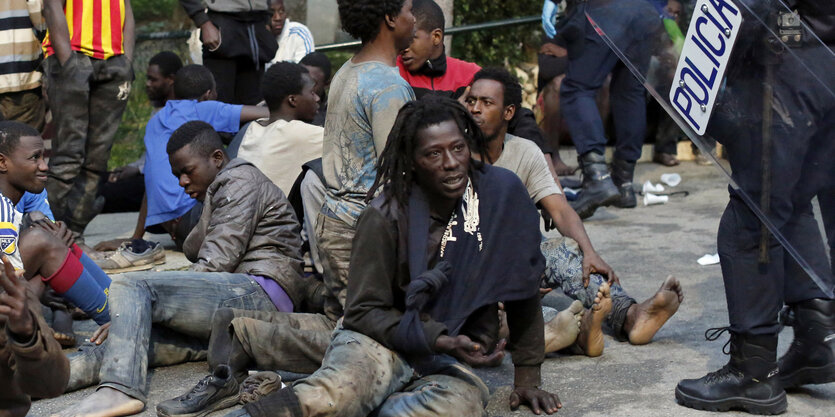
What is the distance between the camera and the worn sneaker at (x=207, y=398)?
4031 mm

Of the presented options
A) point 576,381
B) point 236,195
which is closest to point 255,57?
point 236,195

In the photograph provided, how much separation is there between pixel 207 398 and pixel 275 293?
2.69 ft

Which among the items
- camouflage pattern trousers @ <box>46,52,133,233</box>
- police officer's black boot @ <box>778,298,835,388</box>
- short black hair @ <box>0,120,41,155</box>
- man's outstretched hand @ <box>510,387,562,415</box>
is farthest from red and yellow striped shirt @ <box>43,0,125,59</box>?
police officer's black boot @ <box>778,298,835,388</box>

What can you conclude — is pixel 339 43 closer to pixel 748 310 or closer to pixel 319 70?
pixel 319 70

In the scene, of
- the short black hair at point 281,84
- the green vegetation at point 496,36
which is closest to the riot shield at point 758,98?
the short black hair at point 281,84

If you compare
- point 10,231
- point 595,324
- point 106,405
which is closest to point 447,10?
point 595,324

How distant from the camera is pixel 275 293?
4.82 meters

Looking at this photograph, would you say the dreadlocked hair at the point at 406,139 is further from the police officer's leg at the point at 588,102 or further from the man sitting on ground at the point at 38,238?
the police officer's leg at the point at 588,102

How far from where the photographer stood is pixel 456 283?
3.93 meters

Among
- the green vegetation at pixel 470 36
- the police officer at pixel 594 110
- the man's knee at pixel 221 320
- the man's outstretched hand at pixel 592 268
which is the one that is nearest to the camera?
the man's knee at pixel 221 320

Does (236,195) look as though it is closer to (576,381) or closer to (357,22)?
(357,22)

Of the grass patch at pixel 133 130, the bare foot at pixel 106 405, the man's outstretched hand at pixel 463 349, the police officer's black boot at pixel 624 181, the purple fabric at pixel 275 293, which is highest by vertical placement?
the man's outstretched hand at pixel 463 349

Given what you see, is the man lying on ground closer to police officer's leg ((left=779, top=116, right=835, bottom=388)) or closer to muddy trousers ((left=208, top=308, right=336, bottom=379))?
muddy trousers ((left=208, top=308, right=336, bottom=379))

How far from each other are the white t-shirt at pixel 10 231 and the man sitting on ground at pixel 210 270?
0.52 metres
